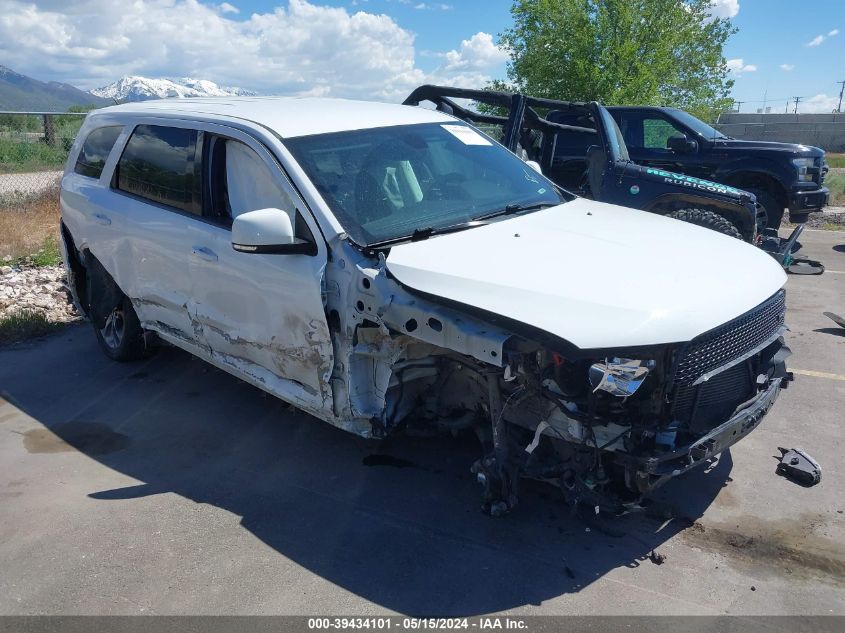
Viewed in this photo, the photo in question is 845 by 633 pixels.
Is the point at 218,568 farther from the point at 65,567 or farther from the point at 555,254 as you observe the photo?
the point at 555,254

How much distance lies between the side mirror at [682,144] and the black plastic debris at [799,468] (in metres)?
6.21

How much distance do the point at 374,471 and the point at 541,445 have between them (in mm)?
1128

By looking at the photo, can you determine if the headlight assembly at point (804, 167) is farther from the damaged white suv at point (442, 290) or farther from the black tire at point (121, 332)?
the black tire at point (121, 332)

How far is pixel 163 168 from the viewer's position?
4.78 meters

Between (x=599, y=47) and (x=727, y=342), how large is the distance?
665 inches

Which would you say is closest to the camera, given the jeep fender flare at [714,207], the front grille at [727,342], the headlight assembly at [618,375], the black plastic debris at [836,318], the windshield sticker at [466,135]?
the headlight assembly at [618,375]

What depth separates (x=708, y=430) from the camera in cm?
318

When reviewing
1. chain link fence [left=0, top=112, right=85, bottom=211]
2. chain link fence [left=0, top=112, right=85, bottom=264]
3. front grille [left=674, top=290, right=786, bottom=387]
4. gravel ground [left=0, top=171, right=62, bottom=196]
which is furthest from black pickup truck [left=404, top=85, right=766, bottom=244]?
gravel ground [left=0, top=171, right=62, bottom=196]

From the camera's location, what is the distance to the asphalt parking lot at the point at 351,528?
3.06 meters

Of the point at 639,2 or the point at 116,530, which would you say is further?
the point at 639,2

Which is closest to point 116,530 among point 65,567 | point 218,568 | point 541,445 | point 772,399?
point 65,567

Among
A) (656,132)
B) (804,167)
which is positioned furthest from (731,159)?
(656,132)

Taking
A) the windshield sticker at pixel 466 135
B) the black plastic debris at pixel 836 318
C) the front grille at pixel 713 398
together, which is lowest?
the black plastic debris at pixel 836 318

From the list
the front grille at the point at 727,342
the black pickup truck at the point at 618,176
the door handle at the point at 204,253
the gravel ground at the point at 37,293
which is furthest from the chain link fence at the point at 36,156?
the front grille at the point at 727,342
